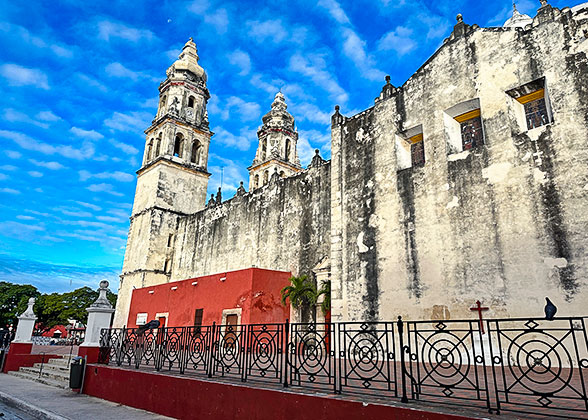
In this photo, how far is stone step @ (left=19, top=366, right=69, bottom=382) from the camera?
34.2 feet

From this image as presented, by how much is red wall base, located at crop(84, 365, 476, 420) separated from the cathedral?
17.9ft

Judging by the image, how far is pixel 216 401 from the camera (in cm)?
565

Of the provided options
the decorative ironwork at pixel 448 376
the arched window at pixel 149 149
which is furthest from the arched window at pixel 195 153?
the decorative ironwork at pixel 448 376

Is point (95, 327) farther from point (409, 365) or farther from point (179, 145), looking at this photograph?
point (179, 145)

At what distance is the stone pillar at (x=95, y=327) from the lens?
29.6 ft

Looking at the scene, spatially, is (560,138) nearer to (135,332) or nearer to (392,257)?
(392,257)

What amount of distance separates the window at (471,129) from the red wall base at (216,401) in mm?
7889

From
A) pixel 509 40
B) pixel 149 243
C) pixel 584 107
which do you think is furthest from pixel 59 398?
pixel 149 243

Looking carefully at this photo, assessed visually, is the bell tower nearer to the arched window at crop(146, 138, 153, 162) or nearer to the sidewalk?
the arched window at crop(146, 138, 153, 162)

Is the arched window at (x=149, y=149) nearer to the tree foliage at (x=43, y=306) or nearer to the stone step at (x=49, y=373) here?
the stone step at (x=49, y=373)

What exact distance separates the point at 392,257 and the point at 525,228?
3295 mm

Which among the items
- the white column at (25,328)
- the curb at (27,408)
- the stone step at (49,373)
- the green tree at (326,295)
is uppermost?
the green tree at (326,295)

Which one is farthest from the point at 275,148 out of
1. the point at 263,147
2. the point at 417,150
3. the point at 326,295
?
the point at 417,150

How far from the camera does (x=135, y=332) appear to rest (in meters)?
8.45
